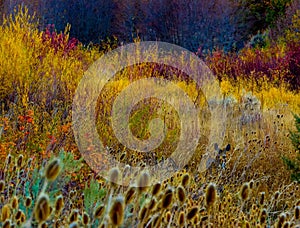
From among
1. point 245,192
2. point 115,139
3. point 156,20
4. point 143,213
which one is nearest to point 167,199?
point 143,213

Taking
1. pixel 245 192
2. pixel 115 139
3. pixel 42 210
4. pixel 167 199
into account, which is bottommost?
pixel 42 210

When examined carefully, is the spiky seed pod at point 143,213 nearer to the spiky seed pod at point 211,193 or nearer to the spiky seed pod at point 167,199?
the spiky seed pod at point 167,199

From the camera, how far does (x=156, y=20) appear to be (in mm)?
14992

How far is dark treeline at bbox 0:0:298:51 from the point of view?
14453mm

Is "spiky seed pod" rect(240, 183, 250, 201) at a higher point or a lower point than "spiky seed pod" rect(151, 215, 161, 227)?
higher

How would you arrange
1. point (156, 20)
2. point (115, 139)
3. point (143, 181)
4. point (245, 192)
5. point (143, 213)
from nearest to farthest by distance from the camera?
1. point (143, 181)
2. point (143, 213)
3. point (245, 192)
4. point (115, 139)
5. point (156, 20)

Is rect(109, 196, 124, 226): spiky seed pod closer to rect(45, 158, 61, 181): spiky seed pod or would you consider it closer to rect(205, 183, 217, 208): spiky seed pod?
rect(45, 158, 61, 181): spiky seed pod

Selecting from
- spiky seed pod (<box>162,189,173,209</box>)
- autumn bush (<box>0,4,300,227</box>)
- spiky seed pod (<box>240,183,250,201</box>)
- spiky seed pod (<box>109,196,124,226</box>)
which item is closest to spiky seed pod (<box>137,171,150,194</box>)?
spiky seed pod (<box>162,189,173,209</box>)

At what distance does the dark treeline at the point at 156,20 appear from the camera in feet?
47.4

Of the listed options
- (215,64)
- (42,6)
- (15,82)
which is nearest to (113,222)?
(15,82)

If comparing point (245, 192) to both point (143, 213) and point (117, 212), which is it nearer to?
point (143, 213)

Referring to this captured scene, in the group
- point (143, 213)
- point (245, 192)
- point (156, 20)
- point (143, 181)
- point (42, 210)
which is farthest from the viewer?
point (156, 20)

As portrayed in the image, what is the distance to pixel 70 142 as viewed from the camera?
396 cm

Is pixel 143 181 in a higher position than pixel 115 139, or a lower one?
lower
